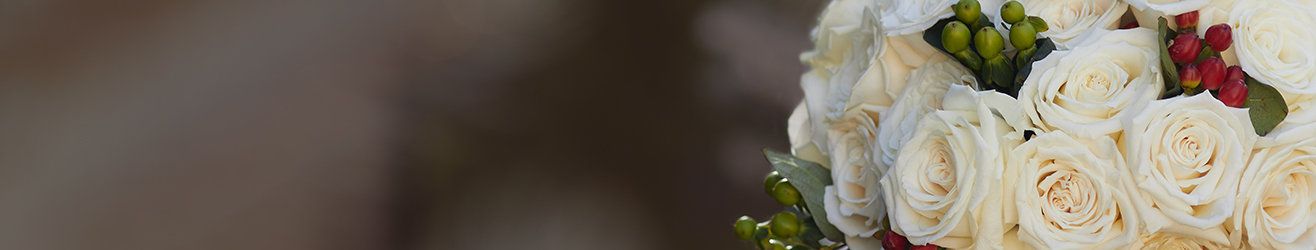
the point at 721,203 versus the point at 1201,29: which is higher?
the point at 1201,29

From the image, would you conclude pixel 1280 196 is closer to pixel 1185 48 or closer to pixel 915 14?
pixel 1185 48

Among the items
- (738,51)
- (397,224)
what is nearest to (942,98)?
(397,224)

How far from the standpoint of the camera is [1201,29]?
0.59 metres

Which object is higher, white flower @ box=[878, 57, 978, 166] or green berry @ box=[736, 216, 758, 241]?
white flower @ box=[878, 57, 978, 166]

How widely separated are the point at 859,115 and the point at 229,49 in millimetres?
590

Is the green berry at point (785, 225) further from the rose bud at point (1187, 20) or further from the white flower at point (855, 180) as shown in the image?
the rose bud at point (1187, 20)

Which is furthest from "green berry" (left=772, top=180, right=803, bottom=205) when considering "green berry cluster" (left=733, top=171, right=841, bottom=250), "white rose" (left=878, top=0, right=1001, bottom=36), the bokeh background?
the bokeh background

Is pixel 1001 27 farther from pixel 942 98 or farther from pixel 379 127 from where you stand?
pixel 379 127

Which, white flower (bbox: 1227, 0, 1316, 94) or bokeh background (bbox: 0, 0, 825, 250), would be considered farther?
bokeh background (bbox: 0, 0, 825, 250)

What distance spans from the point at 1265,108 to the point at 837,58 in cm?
26

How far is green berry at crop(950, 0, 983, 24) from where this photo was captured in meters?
0.62

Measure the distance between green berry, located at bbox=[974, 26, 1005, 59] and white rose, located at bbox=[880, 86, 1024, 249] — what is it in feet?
0.08

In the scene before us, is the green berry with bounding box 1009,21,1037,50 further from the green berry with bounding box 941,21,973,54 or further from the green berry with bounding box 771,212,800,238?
the green berry with bounding box 771,212,800,238

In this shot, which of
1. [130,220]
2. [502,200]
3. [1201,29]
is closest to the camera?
[1201,29]
